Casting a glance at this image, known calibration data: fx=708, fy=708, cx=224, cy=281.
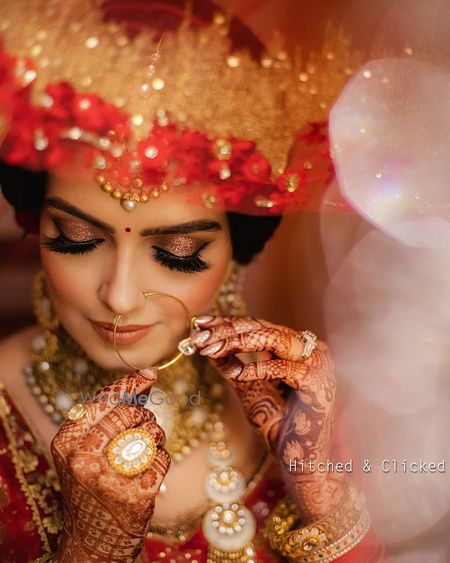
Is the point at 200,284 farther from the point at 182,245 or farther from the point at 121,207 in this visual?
the point at 121,207

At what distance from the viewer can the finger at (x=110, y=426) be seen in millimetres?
870

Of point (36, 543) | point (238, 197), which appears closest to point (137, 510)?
point (36, 543)

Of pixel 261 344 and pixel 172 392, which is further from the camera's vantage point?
pixel 172 392

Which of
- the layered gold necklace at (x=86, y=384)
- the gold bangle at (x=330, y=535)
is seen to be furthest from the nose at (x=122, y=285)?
the gold bangle at (x=330, y=535)

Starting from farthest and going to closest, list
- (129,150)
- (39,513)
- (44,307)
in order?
(44,307)
(39,513)
(129,150)

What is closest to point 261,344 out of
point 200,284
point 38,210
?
point 200,284

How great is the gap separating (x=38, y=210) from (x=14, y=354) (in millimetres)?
269

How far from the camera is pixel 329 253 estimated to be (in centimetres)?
120

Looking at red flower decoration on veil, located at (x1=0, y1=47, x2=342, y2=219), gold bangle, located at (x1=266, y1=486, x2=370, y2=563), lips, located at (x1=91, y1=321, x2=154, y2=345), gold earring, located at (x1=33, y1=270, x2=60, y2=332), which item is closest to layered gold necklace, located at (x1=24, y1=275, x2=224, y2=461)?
gold earring, located at (x1=33, y1=270, x2=60, y2=332)

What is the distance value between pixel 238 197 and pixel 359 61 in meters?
0.23

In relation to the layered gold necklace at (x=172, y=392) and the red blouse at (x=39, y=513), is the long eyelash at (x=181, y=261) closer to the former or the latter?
the layered gold necklace at (x=172, y=392)

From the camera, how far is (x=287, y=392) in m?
1.08

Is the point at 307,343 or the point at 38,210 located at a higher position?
the point at 38,210

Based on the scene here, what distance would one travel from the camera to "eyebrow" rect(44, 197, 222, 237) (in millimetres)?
942
